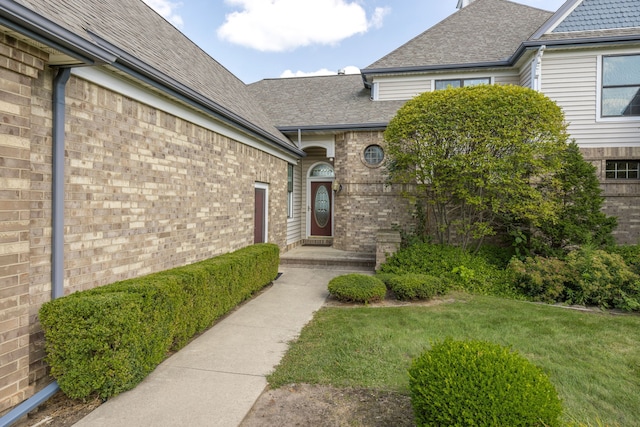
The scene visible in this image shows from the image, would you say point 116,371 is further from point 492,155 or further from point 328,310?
point 492,155

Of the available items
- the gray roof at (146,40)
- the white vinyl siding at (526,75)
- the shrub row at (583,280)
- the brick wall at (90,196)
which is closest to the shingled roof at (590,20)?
the white vinyl siding at (526,75)

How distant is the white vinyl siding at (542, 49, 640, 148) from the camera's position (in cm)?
951

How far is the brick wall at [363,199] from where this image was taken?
1104 cm

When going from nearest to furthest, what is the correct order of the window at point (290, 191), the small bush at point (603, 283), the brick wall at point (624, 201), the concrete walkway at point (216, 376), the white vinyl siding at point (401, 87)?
the concrete walkway at point (216, 376) < the small bush at point (603, 283) < the brick wall at point (624, 201) < the white vinyl siding at point (401, 87) < the window at point (290, 191)

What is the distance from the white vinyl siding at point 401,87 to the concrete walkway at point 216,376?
8622 mm

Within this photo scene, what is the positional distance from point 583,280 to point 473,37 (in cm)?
944

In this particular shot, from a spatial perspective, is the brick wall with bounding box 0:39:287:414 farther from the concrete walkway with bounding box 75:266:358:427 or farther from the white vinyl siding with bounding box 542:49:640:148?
the white vinyl siding with bounding box 542:49:640:148

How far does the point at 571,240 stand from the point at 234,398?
7938 millimetres

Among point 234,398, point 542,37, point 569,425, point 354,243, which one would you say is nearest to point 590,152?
point 542,37

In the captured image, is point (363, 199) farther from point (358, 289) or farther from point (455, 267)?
point (358, 289)

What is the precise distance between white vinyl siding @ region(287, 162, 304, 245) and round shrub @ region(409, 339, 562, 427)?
999cm

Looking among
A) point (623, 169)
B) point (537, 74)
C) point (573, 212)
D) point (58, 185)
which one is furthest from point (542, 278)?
point (58, 185)

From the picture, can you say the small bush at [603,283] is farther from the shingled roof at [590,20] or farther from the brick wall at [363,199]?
the shingled roof at [590,20]

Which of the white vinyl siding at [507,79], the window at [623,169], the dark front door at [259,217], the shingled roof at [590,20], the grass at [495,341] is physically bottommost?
the grass at [495,341]
